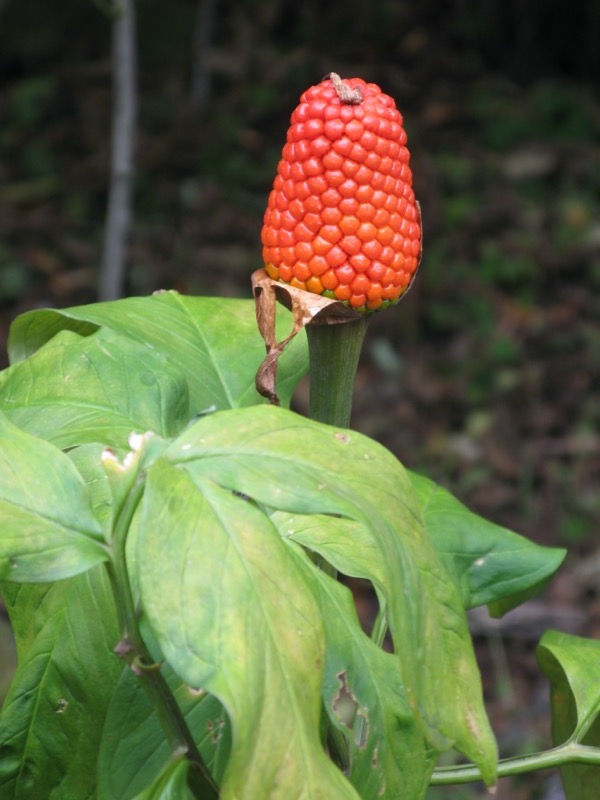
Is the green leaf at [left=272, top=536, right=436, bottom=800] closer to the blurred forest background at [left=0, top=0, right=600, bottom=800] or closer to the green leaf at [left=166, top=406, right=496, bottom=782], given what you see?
the green leaf at [left=166, top=406, right=496, bottom=782]

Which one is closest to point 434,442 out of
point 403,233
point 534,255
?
point 534,255

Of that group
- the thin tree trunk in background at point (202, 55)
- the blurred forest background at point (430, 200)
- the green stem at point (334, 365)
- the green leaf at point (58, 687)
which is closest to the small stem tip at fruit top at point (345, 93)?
the green stem at point (334, 365)

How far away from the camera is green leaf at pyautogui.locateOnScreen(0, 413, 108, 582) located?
65 centimetres

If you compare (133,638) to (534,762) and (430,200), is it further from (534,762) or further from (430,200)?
(430,200)

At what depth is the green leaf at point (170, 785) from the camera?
68 cm

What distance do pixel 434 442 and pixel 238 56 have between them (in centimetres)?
198

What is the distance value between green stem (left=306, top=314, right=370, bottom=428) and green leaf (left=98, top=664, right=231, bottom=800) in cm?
24

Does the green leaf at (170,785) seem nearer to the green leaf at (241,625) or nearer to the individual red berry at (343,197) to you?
the green leaf at (241,625)

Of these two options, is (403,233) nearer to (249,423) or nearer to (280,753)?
(249,423)

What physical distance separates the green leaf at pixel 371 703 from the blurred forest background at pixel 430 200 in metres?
1.69

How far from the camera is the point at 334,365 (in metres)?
0.85

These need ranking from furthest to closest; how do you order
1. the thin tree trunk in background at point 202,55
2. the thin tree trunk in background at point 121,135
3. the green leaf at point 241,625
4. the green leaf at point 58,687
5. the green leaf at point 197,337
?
1. the thin tree trunk in background at point 202,55
2. the thin tree trunk in background at point 121,135
3. the green leaf at point 197,337
4. the green leaf at point 58,687
5. the green leaf at point 241,625

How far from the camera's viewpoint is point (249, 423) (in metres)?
0.65

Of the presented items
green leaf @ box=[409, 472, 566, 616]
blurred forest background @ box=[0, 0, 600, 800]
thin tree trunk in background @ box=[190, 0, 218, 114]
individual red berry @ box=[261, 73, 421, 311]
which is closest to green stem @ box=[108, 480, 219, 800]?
individual red berry @ box=[261, 73, 421, 311]
